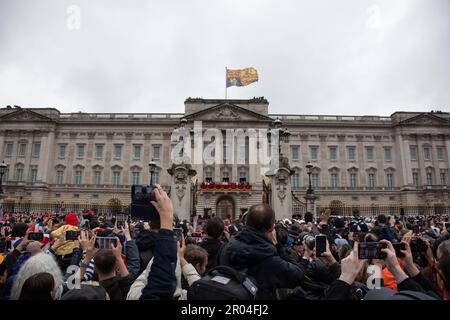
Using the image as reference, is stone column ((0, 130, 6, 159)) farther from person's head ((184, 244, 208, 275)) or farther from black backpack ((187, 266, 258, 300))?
black backpack ((187, 266, 258, 300))

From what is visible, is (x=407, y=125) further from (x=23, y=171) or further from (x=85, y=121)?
(x=23, y=171)

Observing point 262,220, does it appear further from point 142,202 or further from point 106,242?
point 106,242

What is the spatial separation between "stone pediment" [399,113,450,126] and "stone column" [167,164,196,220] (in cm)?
4432

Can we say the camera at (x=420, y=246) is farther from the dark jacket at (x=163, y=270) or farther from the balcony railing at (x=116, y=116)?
the balcony railing at (x=116, y=116)

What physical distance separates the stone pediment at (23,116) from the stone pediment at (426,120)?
60.5 m

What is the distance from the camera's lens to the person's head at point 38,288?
246 cm

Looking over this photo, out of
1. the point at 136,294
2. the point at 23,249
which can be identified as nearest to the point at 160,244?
the point at 136,294

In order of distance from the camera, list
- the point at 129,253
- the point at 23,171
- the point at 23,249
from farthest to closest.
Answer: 1. the point at 23,171
2. the point at 23,249
3. the point at 129,253

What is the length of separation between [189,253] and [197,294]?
134 centimetres

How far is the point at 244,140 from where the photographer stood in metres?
49.3

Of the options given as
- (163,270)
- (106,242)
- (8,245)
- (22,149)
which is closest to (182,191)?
(8,245)

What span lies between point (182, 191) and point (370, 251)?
20.6 metres

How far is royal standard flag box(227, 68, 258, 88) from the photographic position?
42938mm
